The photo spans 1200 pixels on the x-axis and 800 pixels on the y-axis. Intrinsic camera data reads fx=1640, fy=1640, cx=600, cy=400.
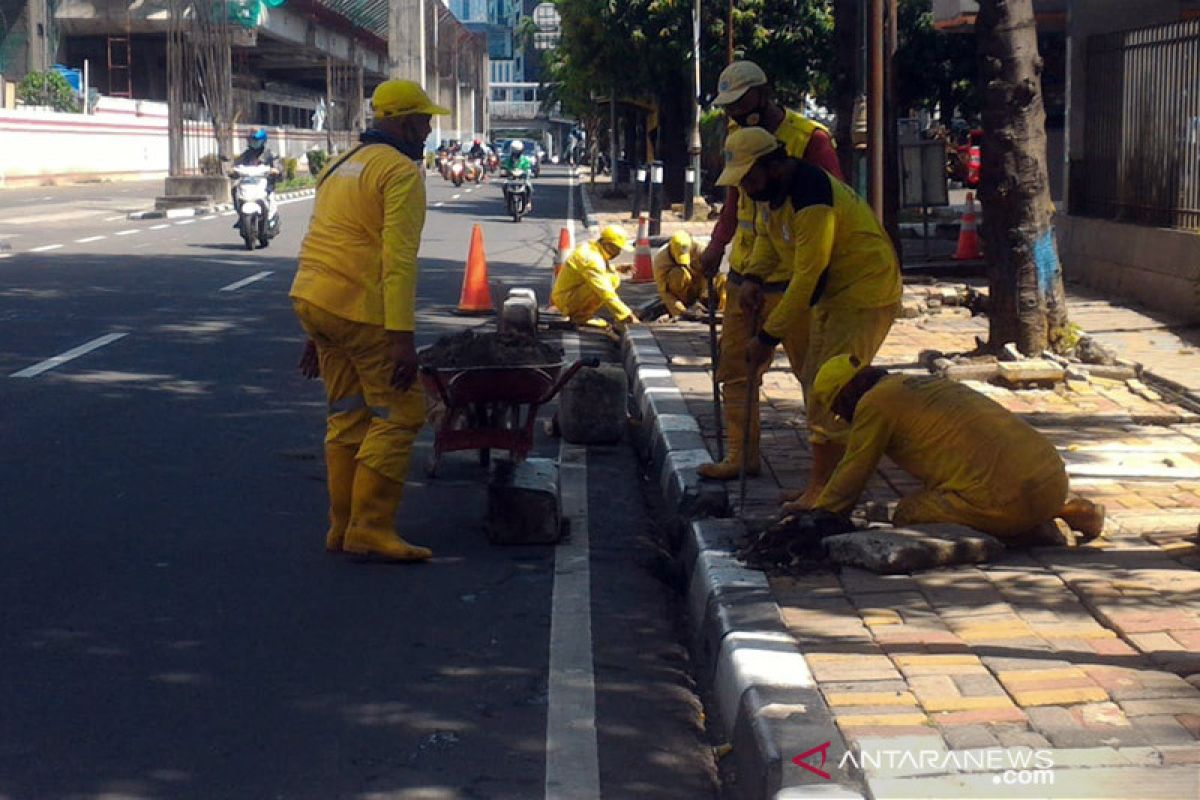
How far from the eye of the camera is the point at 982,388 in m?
10.2

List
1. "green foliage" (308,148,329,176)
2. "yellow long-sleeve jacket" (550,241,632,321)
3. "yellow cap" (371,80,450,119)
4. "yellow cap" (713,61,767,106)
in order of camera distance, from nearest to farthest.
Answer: "yellow cap" (371,80,450,119) < "yellow cap" (713,61,767,106) < "yellow long-sleeve jacket" (550,241,632,321) < "green foliage" (308,148,329,176)

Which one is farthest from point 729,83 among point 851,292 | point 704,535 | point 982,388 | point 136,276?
point 136,276

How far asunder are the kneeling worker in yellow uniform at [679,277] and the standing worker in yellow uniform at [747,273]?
19.0 ft

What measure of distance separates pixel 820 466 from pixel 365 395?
1.95 meters

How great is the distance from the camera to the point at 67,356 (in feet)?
39.9

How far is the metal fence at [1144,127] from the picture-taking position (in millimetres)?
13789

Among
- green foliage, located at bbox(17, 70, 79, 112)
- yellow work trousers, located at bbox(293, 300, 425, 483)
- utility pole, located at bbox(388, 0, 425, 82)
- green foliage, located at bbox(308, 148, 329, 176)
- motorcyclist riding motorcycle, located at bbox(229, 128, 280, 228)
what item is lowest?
yellow work trousers, located at bbox(293, 300, 425, 483)

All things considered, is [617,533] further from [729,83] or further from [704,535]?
[729,83]

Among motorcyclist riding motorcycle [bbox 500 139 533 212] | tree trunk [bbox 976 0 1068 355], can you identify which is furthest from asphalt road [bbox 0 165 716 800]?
motorcyclist riding motorcycle [bbox 500 139 533 212]

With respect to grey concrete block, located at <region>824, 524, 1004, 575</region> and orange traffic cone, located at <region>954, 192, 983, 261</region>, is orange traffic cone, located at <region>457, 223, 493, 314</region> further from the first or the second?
grey concrete block, located at <region>824, 524, 1004, 575</region>

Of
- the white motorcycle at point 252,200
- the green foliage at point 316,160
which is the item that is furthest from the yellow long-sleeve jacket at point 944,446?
the green foliage at point 316,160

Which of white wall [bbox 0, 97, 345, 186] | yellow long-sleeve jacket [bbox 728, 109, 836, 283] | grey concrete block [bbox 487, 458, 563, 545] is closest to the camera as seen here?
grey concrete block [bbox 487, 458, 563, 545]

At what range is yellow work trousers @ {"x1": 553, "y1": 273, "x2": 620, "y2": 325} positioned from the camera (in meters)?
13.5

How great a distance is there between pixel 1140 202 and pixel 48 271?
38.9ft
